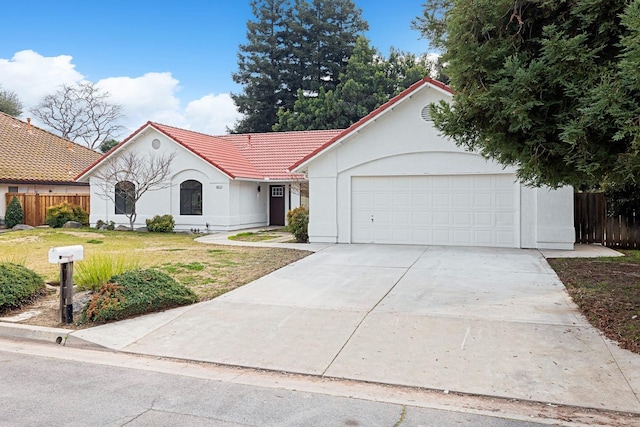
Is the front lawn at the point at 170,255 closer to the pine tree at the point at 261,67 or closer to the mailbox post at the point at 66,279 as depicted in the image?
the mailbox post at the point at 66,279

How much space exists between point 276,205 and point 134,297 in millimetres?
18265

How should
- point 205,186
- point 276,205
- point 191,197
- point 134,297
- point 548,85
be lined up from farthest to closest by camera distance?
point 276,205, point 191,197, point 205,186, point 134,297, point 548,85

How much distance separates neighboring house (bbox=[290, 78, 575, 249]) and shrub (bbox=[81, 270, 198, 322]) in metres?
8.89

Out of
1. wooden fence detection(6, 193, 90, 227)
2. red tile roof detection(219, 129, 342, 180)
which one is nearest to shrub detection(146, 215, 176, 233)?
red tile roof detection(219, 129, 342, 180)

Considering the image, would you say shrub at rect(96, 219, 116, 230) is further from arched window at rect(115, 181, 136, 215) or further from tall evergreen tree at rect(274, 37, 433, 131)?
tall evergreen tree at rect(274, 37, 433, 131)

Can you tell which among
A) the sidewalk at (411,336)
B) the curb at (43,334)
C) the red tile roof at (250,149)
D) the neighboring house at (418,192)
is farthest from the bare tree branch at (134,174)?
the curb at (43,334)

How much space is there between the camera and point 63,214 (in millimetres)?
24500

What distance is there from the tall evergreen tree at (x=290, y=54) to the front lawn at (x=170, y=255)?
24.2 meters

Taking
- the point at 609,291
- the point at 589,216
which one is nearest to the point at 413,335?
the point at 609,291

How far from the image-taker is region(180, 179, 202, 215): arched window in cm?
2275

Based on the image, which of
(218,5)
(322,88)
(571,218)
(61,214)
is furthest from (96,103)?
(571,218)

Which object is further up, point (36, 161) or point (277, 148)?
point (277, 148)

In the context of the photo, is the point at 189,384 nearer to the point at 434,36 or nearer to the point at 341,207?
the point at 434,36

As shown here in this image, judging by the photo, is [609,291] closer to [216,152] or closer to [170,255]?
[170,255]
